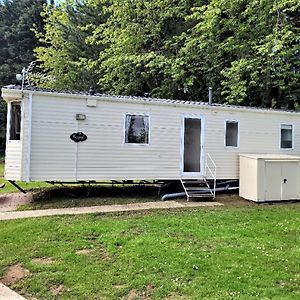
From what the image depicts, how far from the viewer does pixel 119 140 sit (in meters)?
10.3

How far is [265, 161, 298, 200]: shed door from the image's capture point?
1009 cm

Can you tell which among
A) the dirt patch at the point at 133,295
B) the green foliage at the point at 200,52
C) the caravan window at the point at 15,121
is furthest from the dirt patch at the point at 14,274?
the green foliage at the point at 200,52

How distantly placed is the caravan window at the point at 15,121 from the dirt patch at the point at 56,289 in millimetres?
5636

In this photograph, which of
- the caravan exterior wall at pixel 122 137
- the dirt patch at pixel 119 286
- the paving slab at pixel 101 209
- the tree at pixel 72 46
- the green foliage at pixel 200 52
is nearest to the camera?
the dirt patch at pixel 119 286

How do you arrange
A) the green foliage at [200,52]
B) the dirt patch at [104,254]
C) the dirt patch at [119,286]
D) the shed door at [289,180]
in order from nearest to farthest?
1. the dirt patch at [119,286]
2. the dirt patch at [104,254]
3. the shed door at [289,180]
4. the green foliage at [200,52]

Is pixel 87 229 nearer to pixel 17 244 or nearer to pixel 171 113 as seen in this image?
pixel 17 244

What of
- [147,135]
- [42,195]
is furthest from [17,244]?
[147,135]

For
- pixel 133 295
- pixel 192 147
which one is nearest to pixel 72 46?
pixel 192 147

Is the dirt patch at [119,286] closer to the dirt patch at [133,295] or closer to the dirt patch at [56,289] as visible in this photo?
the dirt patch at [133,295]

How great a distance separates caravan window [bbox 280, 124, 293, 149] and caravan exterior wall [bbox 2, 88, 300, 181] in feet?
0.45

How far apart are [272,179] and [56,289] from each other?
708 cm

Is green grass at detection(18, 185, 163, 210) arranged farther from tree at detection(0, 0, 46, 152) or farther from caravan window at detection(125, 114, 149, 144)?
tree at detection(0, 0, 46, 152)

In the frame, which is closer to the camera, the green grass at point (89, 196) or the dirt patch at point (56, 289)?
the dirt patch at point (56, 289)

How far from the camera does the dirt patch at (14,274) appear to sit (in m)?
4.89
